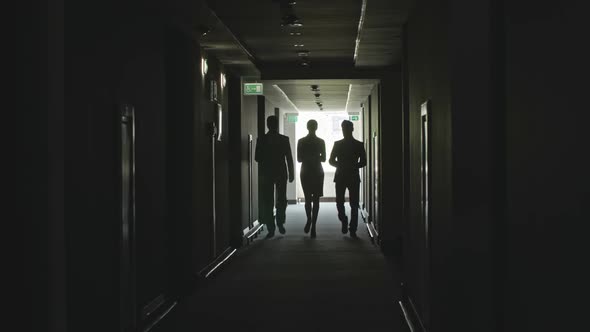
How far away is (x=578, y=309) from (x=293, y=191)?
17426 millimetres

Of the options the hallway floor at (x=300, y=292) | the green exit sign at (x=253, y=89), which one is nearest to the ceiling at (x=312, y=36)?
the green exit sign at (x=253, y=89)

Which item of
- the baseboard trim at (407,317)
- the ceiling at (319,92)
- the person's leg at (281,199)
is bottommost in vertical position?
the baseboard trim at (407,317)

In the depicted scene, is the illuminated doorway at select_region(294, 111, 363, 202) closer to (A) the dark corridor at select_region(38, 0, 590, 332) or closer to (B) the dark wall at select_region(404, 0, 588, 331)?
(A) the dark corridor at select_region(38, 0, 590, 332)

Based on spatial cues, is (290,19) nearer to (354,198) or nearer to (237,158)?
(237,158)

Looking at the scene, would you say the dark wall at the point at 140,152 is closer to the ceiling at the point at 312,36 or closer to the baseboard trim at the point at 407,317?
the ceiling at the point at 312,36

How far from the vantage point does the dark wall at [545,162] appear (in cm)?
174

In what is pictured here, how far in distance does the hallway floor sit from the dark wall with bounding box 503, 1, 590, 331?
8.53 feet

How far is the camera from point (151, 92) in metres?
5.14

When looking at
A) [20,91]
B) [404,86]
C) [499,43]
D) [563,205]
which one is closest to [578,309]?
[563,205]

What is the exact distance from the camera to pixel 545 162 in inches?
79.7

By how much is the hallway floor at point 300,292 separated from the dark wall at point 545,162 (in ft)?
8.53

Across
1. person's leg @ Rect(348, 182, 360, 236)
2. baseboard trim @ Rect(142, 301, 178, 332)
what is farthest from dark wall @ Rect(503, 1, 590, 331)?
person's leg @ Rect(348, 182, 360, 236)

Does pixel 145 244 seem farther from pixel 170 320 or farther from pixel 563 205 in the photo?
pixel 563 205

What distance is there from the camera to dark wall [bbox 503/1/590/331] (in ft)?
5.70
